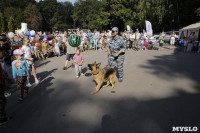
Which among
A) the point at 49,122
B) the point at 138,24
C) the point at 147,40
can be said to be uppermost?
the point at 138,24

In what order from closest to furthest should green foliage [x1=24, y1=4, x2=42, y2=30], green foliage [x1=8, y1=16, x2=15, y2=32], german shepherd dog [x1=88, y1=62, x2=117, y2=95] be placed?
1. german shepherd dog [x1=88, y1=62, x2=117, y2=95]
2. green foliage [x1=8, y1=16, x2=15, y2=32]
3. green foliage [x1=24, y1=4, x2=42, y2=30]

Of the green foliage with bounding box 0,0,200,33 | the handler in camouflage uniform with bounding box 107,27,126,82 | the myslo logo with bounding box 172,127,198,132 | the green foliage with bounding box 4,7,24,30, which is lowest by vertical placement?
the myslo logo with bounding box 172,127,198,132

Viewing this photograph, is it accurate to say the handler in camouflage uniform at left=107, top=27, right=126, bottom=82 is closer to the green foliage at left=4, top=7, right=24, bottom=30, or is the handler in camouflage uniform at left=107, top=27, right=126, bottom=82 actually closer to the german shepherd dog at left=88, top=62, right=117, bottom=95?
the german shepherd dog at left=88, top=62, right=117, bottom=95

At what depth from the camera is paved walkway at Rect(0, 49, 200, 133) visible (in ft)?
11.2

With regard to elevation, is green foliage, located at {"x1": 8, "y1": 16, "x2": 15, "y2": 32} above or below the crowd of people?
above

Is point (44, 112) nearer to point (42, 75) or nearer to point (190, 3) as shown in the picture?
point (42, 75)

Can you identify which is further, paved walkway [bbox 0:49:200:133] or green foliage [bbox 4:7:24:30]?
green foliage [bbox 4:7:24:30]

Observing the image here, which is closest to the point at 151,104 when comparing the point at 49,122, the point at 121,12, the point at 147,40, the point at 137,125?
the point at 137,125

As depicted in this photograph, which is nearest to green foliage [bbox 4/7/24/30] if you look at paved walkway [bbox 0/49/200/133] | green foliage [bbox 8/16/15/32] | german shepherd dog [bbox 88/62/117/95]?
green foliage [bbox 8/16/15/32]

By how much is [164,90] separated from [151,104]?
1.33 m

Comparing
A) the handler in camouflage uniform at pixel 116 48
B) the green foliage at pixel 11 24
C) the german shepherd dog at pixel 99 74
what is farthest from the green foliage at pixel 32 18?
the german shepherd dog at pixel 99 74

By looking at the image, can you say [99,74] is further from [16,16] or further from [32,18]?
[16,16]

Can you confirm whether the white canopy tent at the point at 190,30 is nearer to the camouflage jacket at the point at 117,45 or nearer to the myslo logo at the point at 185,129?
the camouflage jacket at the point at 117,45

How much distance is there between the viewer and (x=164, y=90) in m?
5.34
